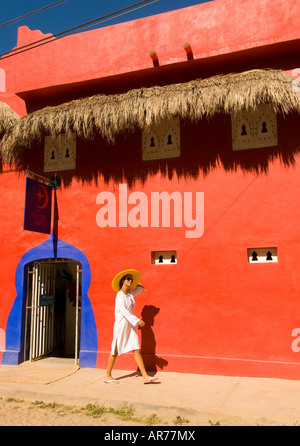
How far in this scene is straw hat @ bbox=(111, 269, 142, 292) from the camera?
6170 mm

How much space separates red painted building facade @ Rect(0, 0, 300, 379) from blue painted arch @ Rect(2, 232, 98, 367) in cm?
3

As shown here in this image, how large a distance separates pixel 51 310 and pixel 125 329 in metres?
2.69

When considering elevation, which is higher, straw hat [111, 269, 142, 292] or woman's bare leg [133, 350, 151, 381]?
straw hat [111, 269, 142, 292]

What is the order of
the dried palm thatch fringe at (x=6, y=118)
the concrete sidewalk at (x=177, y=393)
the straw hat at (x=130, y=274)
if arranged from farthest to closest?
the dried palm thatch fringe at (x=6, y=118)
the straw hat at (x=130, y=274)
the concrete sidewalk at (x=177, y=393)

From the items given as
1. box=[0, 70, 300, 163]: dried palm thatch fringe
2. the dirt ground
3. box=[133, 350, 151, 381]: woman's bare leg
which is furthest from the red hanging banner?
the dirt ground

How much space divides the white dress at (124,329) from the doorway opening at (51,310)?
1298mm

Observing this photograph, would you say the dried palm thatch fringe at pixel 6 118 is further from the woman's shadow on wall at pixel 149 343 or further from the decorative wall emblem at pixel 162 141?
the woman's shadow on wall at pixel 149 343

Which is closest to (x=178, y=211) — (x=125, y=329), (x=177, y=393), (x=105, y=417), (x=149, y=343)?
(x=125, y=329)

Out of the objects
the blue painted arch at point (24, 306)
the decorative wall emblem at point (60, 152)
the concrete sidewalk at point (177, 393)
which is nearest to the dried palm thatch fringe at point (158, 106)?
the decorative wall emblem at point (60, 152)

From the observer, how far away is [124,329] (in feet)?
19.6

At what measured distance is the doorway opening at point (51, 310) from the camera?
7.48 m

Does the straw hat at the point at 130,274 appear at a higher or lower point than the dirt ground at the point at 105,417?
higher

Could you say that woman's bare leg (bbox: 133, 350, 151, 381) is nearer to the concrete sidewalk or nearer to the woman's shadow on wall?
the concrete sidewalk

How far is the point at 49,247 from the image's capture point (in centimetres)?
738
